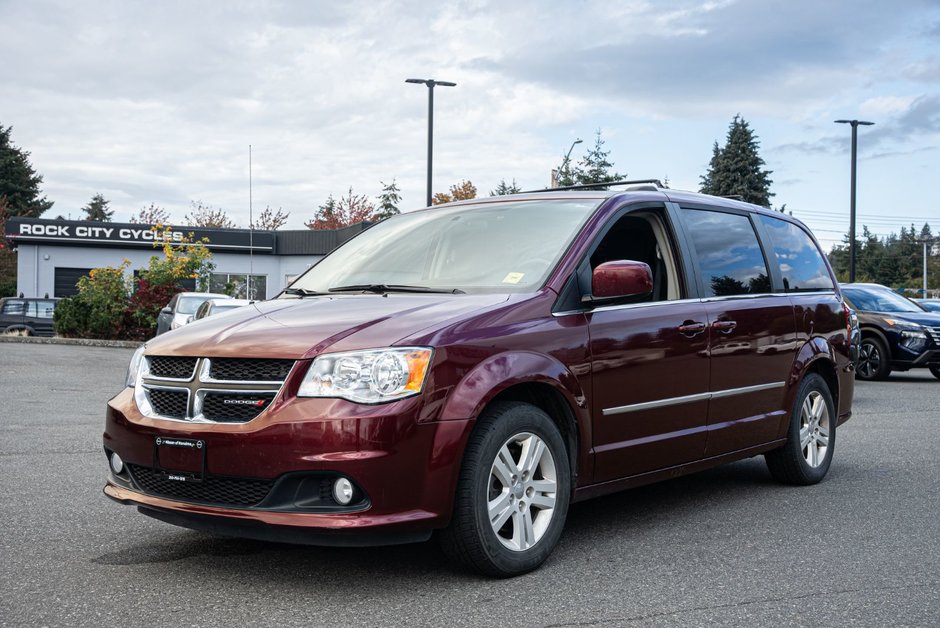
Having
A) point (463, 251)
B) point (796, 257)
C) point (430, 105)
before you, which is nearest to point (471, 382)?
point (463, 251)

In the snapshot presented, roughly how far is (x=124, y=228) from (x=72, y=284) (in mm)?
3236

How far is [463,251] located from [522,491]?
1504 mm

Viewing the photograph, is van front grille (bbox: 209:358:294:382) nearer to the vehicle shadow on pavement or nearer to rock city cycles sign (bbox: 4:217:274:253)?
the vehicle shadow on pavement

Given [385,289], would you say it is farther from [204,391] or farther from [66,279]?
[66,279]

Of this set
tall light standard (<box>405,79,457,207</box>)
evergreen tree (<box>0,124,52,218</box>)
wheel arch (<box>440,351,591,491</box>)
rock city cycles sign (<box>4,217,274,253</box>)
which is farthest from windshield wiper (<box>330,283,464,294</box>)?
evergreen tree (<box>0,124,52,218</box>)

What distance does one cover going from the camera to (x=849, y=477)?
24.0 feet

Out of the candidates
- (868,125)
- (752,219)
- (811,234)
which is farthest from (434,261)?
(868,125)

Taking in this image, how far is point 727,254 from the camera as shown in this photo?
6.32 metres

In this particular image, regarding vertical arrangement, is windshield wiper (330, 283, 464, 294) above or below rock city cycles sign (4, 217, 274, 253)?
below

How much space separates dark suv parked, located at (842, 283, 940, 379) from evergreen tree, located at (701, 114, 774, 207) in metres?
41.3

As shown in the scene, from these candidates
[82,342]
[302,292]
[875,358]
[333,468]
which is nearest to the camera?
[333,468]

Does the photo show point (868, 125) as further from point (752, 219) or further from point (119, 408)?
point (119, 408)

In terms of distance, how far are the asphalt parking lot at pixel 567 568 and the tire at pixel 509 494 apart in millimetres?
135

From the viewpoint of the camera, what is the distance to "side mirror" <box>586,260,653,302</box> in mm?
4887
